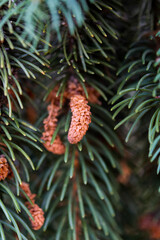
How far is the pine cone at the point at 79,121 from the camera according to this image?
0.36 meters

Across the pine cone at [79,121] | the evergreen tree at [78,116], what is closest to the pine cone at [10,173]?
the evergreen tree at [78,116]

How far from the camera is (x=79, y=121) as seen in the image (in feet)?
1.21

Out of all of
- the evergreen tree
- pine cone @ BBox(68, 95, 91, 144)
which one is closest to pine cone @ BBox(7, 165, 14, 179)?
the evergreen tree

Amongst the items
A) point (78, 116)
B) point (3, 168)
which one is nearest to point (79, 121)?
point (78, 116)

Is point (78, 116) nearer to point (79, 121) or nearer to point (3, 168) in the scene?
point (79, 121)

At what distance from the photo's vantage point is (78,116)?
37 cm

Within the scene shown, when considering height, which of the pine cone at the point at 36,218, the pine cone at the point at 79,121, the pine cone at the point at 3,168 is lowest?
the pine cone at the point at 36,218

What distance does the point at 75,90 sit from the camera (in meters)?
0.43

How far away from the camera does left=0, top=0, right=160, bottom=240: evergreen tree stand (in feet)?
1.21

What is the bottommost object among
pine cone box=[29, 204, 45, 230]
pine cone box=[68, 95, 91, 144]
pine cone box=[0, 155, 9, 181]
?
pine cone box=[29, 204, 45, 230]

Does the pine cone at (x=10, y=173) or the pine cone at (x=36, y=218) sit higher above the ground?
the pine cone at (x=10, y=173)

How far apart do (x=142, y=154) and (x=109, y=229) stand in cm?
17

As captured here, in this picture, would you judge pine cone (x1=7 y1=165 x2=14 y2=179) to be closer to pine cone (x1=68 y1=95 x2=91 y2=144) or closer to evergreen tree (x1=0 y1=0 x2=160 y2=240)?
evergreen tree (x1=0 y1=0 x2=160 y2=240)

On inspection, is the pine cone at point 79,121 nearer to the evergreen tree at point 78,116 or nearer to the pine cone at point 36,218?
the evergreen tree at point 78,116
